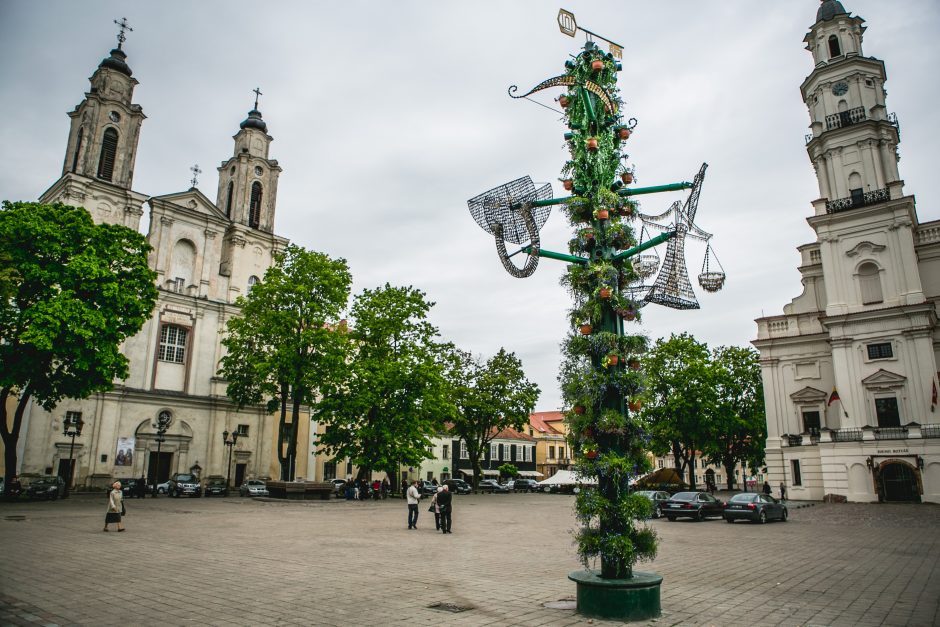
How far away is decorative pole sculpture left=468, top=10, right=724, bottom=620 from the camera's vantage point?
7723mm

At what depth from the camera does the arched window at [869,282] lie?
3925cm

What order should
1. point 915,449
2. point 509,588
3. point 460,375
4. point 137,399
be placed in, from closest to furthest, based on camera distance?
point 509,588 → point 915,449 → point 137,399 → point 460,375

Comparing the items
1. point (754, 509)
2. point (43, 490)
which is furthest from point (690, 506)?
point (43, 490)

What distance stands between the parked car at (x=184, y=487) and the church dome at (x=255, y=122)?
104 ft

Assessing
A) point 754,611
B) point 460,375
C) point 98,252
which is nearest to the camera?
point 754,611

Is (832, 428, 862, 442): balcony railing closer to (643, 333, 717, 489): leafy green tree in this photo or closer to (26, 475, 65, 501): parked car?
(643, 333, 717, 489): leafy green tree

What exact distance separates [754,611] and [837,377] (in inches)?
1445

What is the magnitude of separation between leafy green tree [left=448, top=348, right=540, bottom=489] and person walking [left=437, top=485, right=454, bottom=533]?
104 feet

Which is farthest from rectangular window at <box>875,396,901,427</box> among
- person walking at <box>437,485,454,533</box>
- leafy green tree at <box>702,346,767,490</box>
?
person walking at <box>437,485,454,533</box>

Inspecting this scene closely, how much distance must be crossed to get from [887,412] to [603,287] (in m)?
38.1

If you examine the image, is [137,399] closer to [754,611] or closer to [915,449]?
[754,611]

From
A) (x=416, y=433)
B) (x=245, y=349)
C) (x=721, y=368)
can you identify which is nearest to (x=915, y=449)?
(x=721, y=368)

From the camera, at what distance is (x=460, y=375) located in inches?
2069

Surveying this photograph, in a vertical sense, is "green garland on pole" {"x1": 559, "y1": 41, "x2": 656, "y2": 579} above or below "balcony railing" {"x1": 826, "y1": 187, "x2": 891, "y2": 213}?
below
